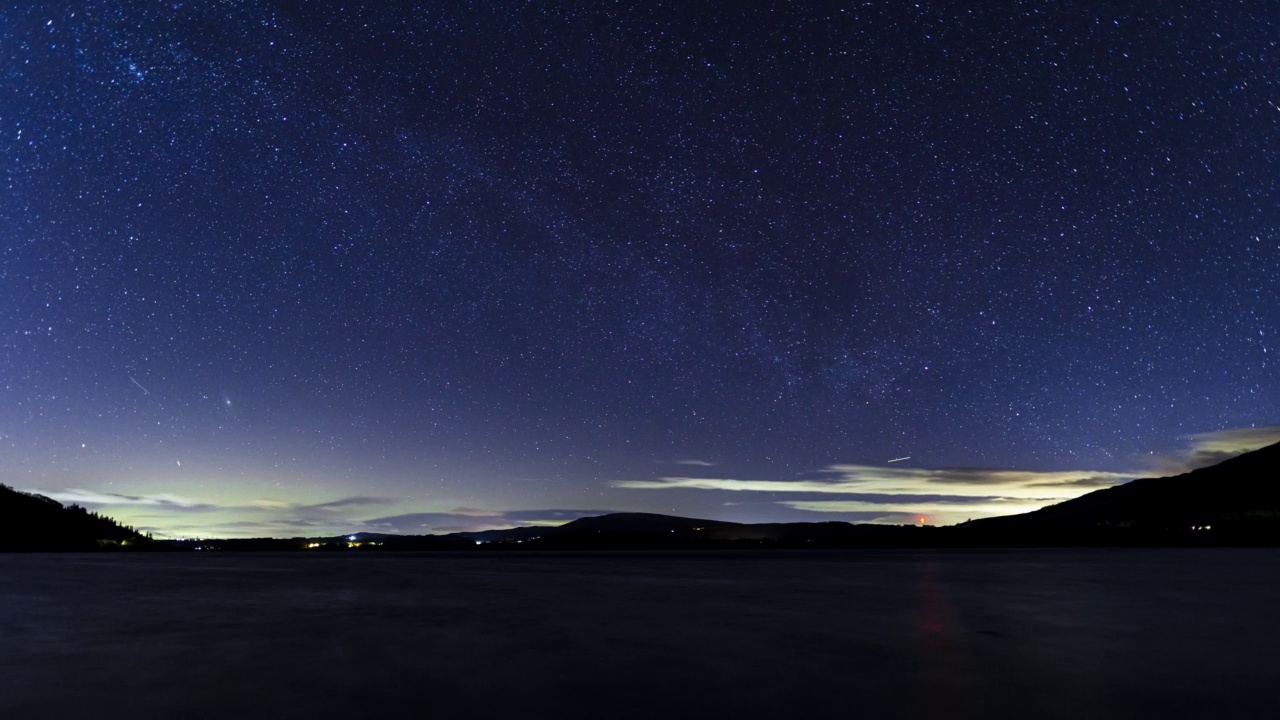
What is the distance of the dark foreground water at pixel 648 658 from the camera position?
33.0 ft

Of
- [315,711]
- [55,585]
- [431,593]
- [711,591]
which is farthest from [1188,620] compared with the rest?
[55,585]

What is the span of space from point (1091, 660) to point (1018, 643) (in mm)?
2012

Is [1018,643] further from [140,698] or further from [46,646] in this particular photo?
[46,646]

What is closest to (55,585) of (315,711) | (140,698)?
(140,698)

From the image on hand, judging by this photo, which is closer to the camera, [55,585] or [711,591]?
[711,591]

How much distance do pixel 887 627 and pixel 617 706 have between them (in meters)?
10.1

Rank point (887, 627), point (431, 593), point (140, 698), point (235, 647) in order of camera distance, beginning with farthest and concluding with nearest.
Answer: point (431, 593) → point (887, 627) → point (235, 647) → point (140, 698)

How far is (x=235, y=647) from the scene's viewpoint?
1527cm

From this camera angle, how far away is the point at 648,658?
1367 centimetres

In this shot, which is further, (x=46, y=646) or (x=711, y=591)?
(x=711, y=591)

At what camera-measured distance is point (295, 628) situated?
61.0 ft

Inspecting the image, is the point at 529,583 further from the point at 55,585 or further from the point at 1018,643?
the point at 1018,643

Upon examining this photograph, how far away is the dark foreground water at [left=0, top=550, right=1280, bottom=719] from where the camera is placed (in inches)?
396

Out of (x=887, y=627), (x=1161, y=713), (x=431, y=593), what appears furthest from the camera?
(x=431, y=593)
